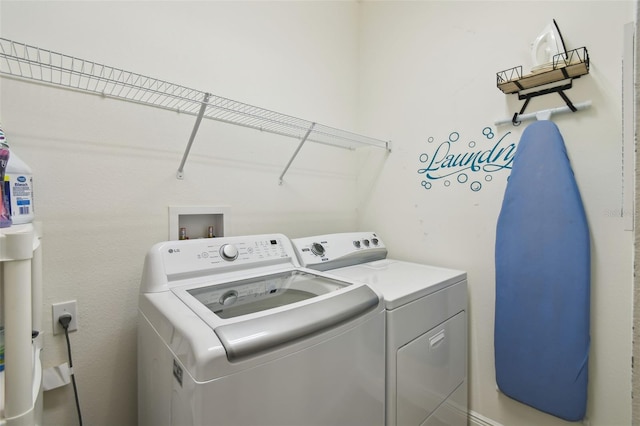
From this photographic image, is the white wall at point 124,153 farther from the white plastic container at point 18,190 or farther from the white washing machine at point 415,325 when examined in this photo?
the white washing machine at point 415,325

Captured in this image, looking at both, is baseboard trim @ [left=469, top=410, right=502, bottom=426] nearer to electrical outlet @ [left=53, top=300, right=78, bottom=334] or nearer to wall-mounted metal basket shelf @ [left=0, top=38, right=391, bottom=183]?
wall-mounted metal basket shelf @ [left=0, top=38, right=391, bottom=183]

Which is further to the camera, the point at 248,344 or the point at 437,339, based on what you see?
the point at 437,339

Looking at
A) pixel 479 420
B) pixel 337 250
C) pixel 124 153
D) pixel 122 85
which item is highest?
pixel 122 85

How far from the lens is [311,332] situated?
0.81m

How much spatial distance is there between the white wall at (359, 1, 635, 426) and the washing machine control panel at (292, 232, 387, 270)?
0.22 m

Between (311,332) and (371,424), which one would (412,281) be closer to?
(371,424)

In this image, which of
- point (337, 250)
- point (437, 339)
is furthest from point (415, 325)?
point (337, 250)

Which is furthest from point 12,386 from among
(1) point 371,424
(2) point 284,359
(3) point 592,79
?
(3) point 592,79

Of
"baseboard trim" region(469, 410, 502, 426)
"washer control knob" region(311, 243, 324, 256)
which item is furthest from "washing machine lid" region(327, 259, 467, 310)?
"baseboard trim" region(469, 410, 502, 426)

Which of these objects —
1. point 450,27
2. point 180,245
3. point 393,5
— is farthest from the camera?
point 393,5

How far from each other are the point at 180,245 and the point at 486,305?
61.8 inches

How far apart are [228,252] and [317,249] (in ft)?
1.63

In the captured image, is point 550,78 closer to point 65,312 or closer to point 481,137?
point 481,137

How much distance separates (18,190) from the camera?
2.77 ft
